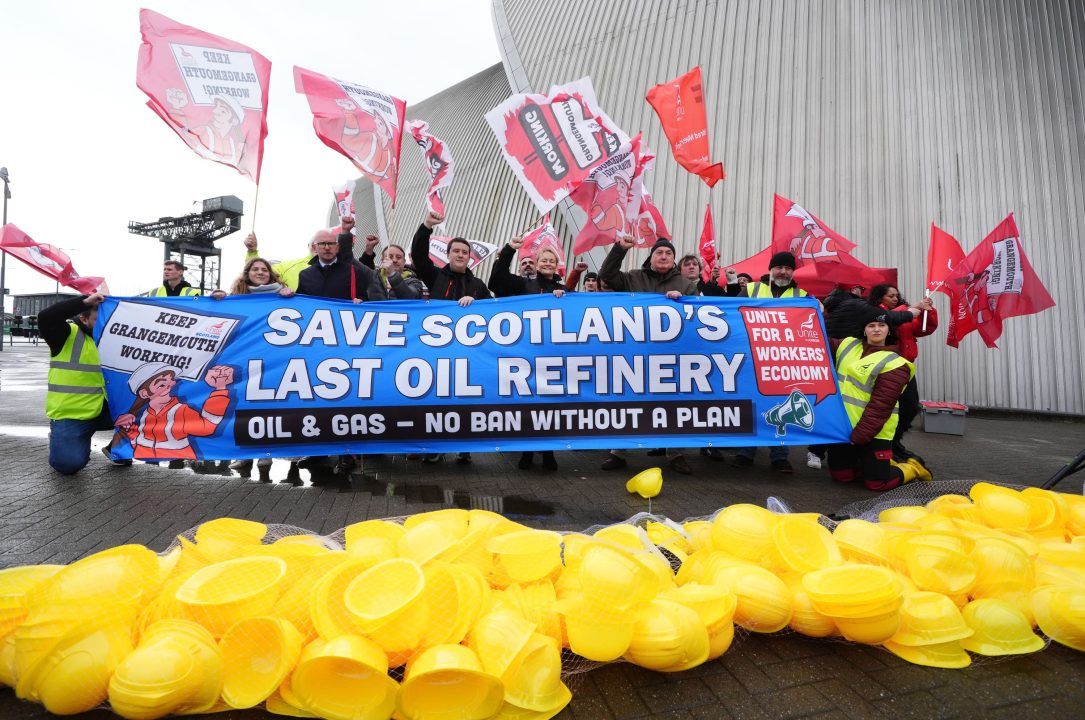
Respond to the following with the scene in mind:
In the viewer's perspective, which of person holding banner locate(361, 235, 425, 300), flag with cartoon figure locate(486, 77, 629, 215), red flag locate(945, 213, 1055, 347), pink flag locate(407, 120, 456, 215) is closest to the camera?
person holding banner locate(361, 235, 425, 300)

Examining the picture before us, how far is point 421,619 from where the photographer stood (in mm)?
1736

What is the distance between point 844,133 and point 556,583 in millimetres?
14503

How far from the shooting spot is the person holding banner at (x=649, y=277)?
5340 mm

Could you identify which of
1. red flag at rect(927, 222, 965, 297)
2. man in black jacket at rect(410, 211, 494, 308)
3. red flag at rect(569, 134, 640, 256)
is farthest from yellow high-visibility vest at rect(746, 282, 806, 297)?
man in black jacket at rect(410, 211, 494, 308)

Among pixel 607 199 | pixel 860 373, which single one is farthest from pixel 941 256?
pixel 607 199

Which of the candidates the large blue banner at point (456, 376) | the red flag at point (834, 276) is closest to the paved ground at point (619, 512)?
the large blue banner at point (456, 376)

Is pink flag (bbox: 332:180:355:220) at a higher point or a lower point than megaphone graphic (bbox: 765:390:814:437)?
higher

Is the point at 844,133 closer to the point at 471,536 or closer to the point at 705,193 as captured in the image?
the point at 705,193

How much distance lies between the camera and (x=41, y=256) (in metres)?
4.17

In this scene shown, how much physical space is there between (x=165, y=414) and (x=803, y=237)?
7.72m

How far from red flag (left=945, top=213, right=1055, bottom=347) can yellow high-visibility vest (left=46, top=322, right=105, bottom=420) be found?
9690 millimetres

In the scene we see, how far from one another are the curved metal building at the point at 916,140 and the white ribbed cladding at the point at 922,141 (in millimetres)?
31

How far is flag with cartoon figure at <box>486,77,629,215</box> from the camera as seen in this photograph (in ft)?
20.2

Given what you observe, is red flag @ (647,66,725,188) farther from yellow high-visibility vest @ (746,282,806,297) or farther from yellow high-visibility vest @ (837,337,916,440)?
yellow high-visibility vest @ (837,337,916,440)
